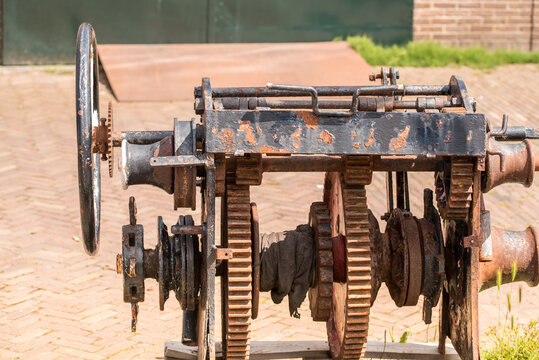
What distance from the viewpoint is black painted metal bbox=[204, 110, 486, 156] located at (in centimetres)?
330

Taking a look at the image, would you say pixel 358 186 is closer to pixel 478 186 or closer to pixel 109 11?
pixel 478 186

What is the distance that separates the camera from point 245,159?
11.5 ft

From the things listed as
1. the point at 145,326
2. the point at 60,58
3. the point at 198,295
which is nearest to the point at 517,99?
the point at 60,58

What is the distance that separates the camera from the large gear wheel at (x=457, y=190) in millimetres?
3441

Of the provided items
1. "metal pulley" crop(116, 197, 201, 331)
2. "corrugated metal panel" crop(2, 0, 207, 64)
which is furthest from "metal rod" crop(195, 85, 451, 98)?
"corrugated metal panel" crop(2, 0, 207, 64)

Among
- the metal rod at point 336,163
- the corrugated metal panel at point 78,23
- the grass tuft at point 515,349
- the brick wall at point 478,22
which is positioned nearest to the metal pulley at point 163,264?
the metal rod at point 336,163

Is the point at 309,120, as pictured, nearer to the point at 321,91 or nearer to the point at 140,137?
the point at 321,91

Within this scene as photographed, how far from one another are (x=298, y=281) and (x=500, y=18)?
8.70 metres

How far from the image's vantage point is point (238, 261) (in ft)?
11.5

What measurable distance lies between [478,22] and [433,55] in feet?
3.34

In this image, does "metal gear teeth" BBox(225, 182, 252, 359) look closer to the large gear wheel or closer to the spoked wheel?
the spoked wheel

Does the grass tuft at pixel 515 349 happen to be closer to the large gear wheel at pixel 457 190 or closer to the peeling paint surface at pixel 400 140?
the large gear wheel at pixel 457 190

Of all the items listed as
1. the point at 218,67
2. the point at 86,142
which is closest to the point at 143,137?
the point at 86,142

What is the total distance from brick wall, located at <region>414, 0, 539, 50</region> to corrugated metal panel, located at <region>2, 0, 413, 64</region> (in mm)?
226
